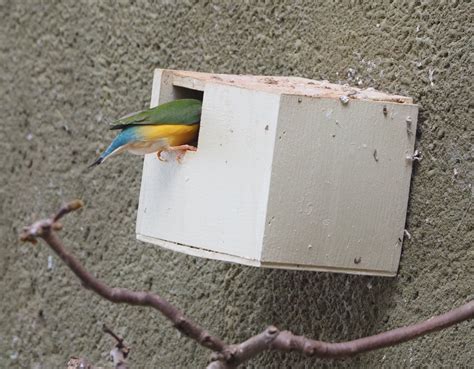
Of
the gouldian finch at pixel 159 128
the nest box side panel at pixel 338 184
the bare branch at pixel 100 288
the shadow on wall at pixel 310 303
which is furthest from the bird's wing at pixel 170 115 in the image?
the bare branch at pixel 100 288

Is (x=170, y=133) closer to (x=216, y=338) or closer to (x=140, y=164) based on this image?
(x=140, y=164)

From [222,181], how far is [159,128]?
166 mm

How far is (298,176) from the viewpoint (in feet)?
5.80

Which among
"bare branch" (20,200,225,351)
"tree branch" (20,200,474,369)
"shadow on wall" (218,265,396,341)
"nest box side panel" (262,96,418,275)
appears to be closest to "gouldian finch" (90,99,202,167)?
"nest box side panel" (262,96,418,275)

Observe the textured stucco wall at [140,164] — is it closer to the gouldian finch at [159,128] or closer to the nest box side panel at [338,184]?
the nest box side panel at [338,184]

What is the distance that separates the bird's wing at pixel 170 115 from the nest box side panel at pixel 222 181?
51mm

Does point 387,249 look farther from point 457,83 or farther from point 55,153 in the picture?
point 55,153

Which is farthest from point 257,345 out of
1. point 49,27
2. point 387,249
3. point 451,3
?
point 49,27

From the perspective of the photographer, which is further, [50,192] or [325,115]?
[50,192]

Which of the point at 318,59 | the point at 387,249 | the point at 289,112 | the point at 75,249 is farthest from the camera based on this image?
the point at 75,249

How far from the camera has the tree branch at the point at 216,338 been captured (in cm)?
93

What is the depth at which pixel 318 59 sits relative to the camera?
2.14 meters

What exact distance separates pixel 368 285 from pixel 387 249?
13cm

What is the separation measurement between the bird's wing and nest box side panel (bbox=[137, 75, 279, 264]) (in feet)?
0.17
